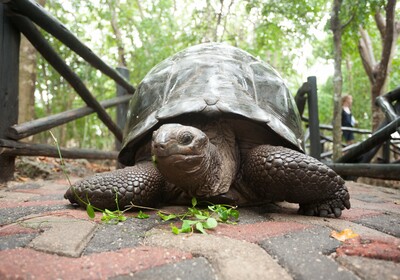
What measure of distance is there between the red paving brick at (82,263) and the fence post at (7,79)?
6.52 feet

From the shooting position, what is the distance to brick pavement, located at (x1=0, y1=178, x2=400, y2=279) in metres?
0.89

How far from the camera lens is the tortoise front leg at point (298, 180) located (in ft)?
5.57

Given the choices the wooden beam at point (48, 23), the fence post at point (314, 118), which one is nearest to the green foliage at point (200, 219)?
the wooden beam at point (48, 23)

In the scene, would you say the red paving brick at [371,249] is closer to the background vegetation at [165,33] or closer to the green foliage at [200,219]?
the green foliage at [200,219]

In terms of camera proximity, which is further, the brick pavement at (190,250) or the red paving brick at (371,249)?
the red paving brick at (371,249)

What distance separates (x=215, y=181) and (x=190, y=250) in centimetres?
72

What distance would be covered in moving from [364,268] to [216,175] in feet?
3.16

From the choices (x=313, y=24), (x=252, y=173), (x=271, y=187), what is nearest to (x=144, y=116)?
(x=252, y=173)

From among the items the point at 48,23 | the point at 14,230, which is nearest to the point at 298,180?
the point at 14,230

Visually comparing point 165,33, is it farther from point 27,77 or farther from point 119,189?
point 119,189

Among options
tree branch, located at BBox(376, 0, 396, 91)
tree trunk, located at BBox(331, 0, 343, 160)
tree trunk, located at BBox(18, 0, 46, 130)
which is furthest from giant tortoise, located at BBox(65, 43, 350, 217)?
tree trunk, located at BBox(18, 0, 46, 130)

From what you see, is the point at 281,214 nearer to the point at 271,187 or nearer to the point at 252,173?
the point at 271,187

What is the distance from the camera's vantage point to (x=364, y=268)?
3.05 ft

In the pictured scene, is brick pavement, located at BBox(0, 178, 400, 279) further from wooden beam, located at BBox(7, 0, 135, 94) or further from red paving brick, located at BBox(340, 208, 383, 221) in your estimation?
wooden beam, located at BBox(7, 0, 135, 94)
